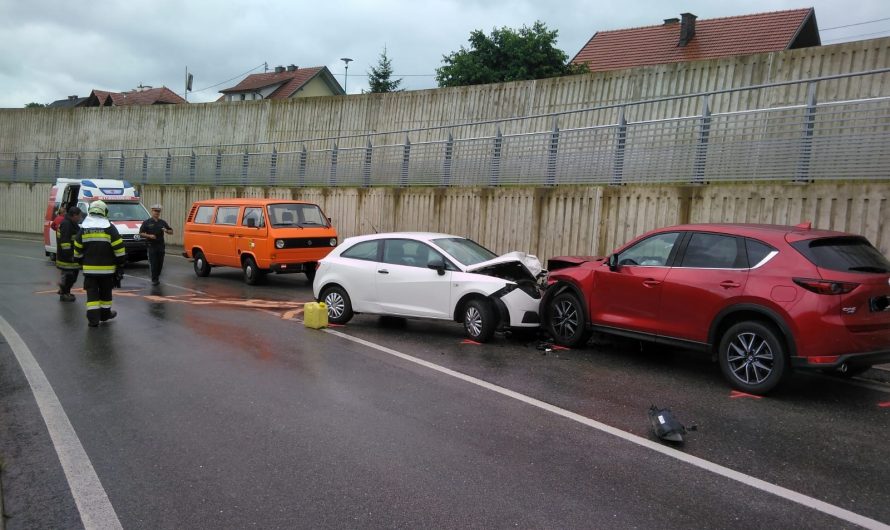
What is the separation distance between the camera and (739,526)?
12.7 feet

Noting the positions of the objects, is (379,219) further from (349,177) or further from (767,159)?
(767,159)

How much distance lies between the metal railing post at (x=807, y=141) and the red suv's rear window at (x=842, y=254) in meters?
4.12

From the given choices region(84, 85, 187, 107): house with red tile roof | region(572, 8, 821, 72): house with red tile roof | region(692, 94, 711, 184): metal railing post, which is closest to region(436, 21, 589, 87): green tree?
region(572, 8, 821, 72): house with red tile roof

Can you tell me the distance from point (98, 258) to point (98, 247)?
17 cm

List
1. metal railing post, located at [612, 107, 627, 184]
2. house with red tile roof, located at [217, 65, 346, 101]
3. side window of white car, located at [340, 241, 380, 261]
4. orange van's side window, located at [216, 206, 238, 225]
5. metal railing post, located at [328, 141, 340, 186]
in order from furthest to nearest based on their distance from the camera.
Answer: house with red tile roof, located at [217, 65, 346, 101], metal railing post, located at [328, 141, 340, 186], orange van's side window, located at [216, 206, 238, 225], metal railing post, located at [612, 107, 627, 184], side window of white car, located at [340, 241, 380, 261]

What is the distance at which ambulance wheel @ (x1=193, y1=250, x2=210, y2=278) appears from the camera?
1722 cm

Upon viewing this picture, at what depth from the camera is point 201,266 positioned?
56.7 ft

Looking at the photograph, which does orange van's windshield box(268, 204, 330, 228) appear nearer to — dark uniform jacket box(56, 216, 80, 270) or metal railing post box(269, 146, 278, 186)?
dark uniform jacket box(56, 216, 80, 270)

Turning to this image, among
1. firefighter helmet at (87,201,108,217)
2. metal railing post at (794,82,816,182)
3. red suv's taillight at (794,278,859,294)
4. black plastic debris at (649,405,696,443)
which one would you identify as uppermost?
metal railing post at (794,82,816,182)

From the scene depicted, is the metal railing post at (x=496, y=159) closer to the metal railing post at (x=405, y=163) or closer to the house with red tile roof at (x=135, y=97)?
the metal railing post at (x=405, y=163)

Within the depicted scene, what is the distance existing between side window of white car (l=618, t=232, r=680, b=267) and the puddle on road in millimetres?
5828

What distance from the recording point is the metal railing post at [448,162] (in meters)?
17.2

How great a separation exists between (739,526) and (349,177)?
18.4m

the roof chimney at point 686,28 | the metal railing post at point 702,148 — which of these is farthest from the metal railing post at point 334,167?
the roof chimney at point 686,28
